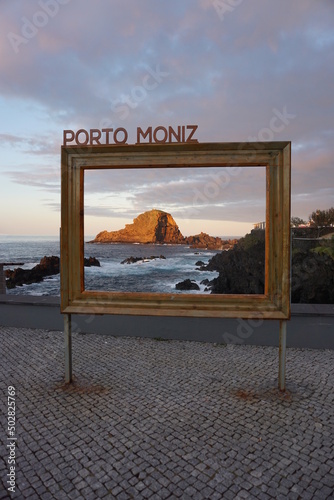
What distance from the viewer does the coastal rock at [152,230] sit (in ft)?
18.4

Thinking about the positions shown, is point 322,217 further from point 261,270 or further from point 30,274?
point 30,274

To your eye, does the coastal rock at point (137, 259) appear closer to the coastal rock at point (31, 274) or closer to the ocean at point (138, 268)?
the ocean at point (138, 268)

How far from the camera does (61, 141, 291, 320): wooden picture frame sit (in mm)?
4664

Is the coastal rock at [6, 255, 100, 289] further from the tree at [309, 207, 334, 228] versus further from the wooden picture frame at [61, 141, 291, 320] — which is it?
the tree at [309, 207, 334, 228]

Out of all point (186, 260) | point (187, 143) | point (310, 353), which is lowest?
point (310, 353)

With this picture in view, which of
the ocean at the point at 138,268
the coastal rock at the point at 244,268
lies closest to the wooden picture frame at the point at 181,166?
the ocean at the point at 138,268

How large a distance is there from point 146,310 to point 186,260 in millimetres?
2346

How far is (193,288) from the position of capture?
24.9 ft

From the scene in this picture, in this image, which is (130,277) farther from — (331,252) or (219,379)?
(331,252)

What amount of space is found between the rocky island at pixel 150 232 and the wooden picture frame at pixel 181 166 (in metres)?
0.80

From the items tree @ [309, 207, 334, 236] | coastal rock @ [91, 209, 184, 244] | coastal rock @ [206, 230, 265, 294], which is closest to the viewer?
coastal rock @ [91, 209, 184, 244]

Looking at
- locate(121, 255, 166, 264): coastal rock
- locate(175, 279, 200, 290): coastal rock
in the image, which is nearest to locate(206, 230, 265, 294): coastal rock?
locate(175, 279, 200, 290): coastal rock

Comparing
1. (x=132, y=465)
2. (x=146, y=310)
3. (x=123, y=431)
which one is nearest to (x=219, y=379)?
(x=146, y=310)

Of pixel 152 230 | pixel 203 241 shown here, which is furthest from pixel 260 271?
pixel 152 230
